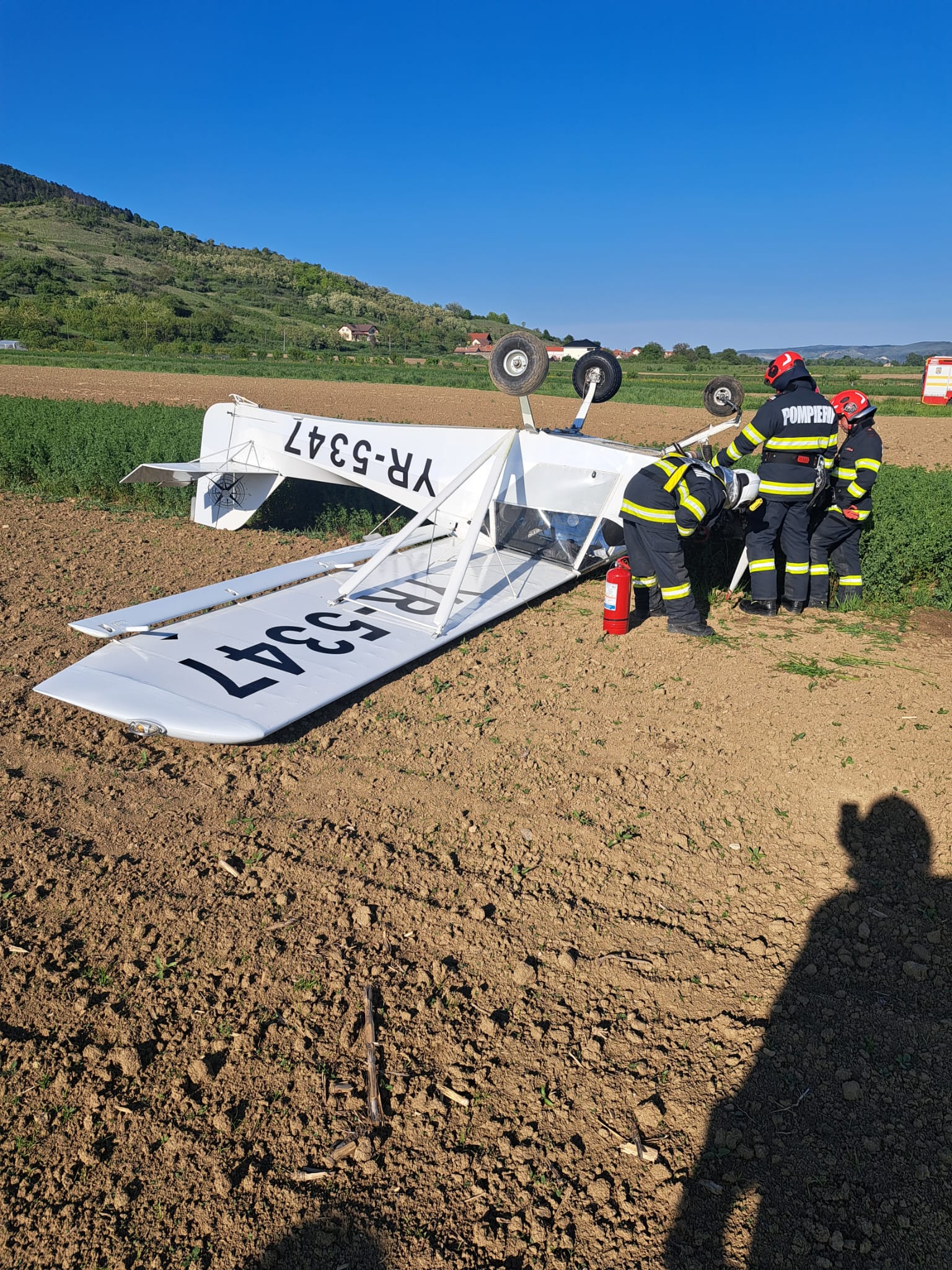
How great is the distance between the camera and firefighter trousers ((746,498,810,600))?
851cm

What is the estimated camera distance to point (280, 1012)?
358cm

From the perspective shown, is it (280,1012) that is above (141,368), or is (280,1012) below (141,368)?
below

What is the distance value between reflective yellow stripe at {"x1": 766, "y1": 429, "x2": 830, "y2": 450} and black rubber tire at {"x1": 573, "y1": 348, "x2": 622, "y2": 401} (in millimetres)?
2376

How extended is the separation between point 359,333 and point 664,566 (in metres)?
117

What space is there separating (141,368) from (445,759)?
58.7 metres

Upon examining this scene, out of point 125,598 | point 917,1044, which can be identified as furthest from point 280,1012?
point 125,598

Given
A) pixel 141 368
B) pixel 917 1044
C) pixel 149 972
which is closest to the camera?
pixel 917 1044

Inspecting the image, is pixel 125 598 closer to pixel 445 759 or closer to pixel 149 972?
pixel 445 759

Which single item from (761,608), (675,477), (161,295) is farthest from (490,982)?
(161,295)

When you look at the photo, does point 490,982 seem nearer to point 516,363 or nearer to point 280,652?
point 280,652

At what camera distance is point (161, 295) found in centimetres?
10262

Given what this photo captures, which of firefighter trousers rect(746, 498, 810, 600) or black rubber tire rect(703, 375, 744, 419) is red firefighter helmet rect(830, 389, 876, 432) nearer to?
black rubber tire rect(703, 375, 744, 419)

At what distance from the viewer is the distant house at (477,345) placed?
316 feet

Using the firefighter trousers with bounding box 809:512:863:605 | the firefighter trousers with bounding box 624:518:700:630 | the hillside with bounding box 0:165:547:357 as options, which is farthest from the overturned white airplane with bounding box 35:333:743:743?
the hillside with bounding box 0:165:547:357
